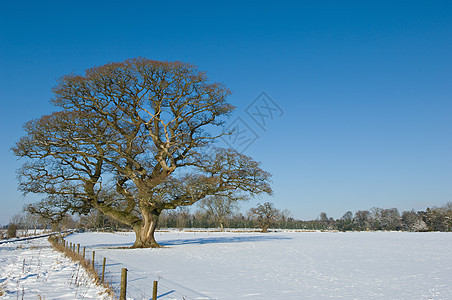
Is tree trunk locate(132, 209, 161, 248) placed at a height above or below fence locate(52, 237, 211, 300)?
above

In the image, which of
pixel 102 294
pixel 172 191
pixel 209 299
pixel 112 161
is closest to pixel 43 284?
pixel 102 294

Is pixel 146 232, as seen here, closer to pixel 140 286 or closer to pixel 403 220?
pixel 140 286

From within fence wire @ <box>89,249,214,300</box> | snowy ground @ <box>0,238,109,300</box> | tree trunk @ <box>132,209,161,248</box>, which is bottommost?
fence wire @ <box>89,249,214,300</box>

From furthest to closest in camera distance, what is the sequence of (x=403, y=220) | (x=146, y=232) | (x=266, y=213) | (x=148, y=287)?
(x=403, y=220) → (x=266, y=213) → (x=146, y=232) → (x=148, y=287)

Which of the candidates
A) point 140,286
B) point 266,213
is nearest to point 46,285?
point 140,286

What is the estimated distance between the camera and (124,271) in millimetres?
7707

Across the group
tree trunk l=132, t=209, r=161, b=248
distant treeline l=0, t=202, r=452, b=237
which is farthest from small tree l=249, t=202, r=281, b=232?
tree trunk l=132, t=209, r=161, b=248

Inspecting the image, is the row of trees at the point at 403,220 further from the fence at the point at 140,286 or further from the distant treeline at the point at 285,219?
the fence at the point at 140,286

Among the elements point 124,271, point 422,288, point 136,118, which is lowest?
point 422,288

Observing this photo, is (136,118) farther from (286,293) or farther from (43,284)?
(286,293)

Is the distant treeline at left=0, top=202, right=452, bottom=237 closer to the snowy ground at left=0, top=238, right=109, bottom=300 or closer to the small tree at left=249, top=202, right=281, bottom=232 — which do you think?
the small tree at left=249, top=202, right=281, bottom=232

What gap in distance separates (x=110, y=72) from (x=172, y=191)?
8305mm

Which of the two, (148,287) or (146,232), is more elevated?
(146,232)

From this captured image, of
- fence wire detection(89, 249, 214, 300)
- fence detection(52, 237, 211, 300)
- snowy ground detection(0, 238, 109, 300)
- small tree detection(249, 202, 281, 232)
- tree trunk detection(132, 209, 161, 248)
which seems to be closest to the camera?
fence detection(52, 237, 211, 300)
